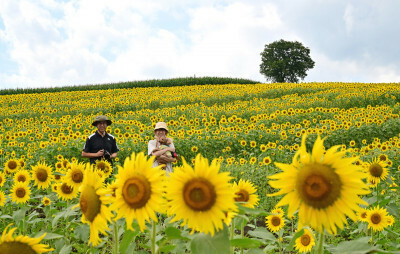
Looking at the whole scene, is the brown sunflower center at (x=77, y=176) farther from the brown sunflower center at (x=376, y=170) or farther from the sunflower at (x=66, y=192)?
the brown sunflower center at (x=376, y=170)

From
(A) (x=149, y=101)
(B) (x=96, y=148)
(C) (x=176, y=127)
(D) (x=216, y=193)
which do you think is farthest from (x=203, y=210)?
(A) (x=149, y=101)

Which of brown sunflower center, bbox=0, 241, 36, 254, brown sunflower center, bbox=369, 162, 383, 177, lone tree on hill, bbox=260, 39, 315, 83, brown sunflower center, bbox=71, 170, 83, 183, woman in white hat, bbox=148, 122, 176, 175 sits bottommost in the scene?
brown sunflower center, bbox=0, 241, 36, 254

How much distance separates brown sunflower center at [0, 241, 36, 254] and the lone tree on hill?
5629 centimetres

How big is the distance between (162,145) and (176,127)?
24.8 ft

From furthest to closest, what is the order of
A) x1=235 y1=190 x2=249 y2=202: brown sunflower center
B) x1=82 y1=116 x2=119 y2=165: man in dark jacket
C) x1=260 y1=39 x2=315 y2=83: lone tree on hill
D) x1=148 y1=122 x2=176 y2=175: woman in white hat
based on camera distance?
x1=260 y1=39 x2=315 y2=83: lone tree on hill → x1=82 y1=116 x2=119 y2=165: man in dark jacket → x1=148 y1=122 x2=176 y2=175: woman in white hat → x1=235 y1=190 x2=249 y2=202: brown sunflower center

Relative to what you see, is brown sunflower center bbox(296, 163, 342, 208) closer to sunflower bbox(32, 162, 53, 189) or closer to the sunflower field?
the sunflower field

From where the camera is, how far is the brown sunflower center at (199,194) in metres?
1.27

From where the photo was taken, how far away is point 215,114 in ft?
52.4

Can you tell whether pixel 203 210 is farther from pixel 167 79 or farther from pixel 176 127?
pixel 167 79

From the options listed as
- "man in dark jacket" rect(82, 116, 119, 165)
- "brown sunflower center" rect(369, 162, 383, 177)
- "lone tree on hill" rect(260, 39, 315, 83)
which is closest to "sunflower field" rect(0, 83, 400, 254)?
"brown sunflower center" rect(369, 162, 383, 177)

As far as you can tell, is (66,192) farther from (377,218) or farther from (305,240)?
(377,218)

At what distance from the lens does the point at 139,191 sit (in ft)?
4.51

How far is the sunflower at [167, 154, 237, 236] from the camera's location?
125cm

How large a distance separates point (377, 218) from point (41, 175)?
382 centimetres
